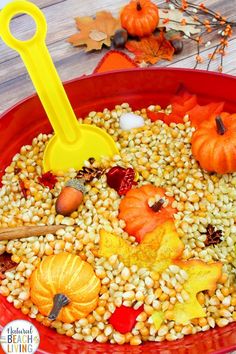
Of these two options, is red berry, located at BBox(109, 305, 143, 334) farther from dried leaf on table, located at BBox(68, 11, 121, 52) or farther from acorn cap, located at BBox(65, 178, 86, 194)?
dried leaf on table, located at BBox(68, 11, 121, 52)

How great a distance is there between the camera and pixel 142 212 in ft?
3.81

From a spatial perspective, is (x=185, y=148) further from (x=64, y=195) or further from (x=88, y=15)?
(x=88, y=15)

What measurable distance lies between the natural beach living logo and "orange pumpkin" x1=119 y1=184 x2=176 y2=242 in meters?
0.28

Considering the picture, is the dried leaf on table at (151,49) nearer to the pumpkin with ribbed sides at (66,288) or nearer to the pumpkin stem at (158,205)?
the pumpkin stem at (158,205)

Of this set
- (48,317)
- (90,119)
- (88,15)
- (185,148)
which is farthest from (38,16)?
(88,15)

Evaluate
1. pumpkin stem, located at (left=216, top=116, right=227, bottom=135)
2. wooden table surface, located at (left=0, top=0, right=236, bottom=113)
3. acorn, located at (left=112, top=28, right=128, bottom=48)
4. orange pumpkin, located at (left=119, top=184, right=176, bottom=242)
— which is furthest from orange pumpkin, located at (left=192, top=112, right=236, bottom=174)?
acorn, located at (left=112, top=28, right=128, bottom=48)

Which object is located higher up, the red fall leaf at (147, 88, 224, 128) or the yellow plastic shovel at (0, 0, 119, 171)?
the yellow plastic shovel at (0, 0, 119, 171)

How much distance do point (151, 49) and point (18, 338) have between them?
910 millimetres

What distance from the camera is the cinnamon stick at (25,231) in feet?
3.77

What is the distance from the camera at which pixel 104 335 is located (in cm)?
106

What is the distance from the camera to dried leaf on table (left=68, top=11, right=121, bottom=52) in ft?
5.30

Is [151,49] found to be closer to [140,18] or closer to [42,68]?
[140,18]

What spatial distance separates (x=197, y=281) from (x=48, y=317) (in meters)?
0.28

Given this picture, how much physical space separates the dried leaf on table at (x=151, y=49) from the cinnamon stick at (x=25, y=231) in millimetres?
623
